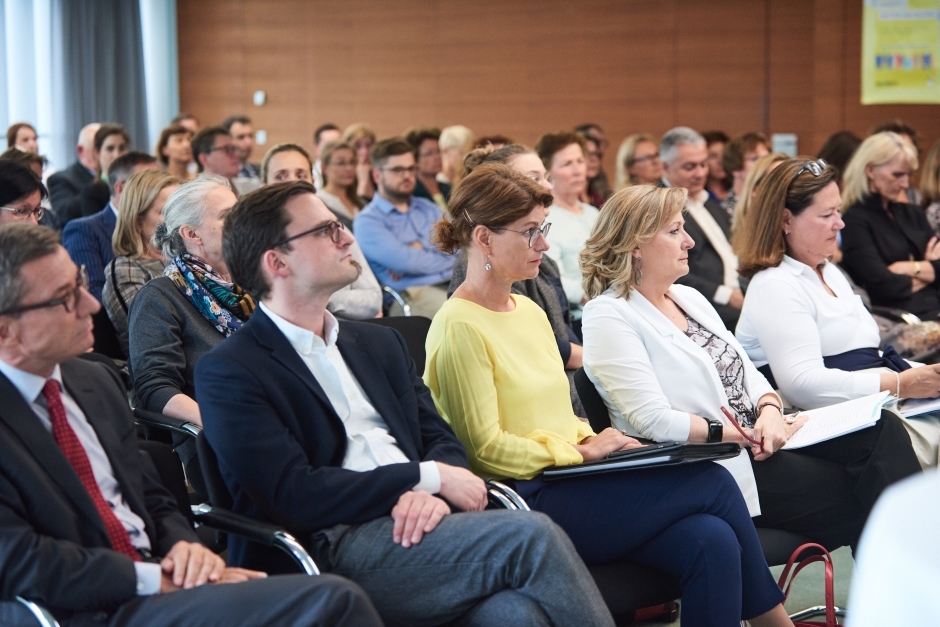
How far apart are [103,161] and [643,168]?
3.40 meters

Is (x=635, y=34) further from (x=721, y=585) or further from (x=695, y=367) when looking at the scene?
(x=721, y=585)

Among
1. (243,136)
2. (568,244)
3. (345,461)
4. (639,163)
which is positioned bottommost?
(345,461)

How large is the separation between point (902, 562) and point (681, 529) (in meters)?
1.35

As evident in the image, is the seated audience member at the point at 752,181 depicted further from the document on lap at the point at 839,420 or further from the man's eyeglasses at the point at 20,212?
the man's eyeglasses at the point at 20,212

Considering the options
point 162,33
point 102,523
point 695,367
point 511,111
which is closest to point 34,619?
point 102,523

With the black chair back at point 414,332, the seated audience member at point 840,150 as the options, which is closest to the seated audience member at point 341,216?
the black chair back at point 414,332

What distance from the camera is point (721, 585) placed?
87.1 inches

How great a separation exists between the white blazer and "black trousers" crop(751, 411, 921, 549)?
0.45 feet

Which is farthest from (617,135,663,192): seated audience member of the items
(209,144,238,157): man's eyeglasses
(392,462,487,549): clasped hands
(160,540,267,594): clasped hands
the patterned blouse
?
(160,540,267,594): clasped hands

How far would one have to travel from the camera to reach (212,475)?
2105mm

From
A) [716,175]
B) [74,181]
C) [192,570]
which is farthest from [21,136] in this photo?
[192,570]

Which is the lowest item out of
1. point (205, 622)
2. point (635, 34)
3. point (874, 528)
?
point (205, 622)

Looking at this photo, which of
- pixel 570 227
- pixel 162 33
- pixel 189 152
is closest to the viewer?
pixel 570 227

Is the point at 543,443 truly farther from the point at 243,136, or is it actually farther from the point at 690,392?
the point at 243,136
